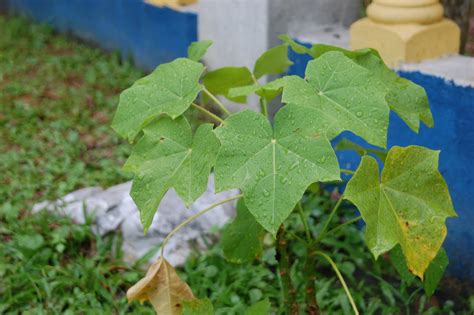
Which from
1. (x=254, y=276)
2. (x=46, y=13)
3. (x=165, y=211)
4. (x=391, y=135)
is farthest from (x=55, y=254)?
(x=46, y=13)

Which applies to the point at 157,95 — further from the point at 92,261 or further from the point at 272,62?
the point at 92,261

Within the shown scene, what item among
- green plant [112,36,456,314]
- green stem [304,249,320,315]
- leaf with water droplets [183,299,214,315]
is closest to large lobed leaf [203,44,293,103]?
green plant [112,36,456,314]

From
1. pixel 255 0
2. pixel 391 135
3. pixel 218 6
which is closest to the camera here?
pixel 391 135

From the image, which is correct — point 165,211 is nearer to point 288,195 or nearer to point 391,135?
point 391,135

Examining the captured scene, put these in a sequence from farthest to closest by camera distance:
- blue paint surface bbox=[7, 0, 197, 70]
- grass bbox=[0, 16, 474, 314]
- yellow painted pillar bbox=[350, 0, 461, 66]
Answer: blue paint surface bbox=[7, 0, 197, 70] → yellow painted pillar bbox=[350, 0, 461, 66] → grass bbox=[0, 16, 474, 314]

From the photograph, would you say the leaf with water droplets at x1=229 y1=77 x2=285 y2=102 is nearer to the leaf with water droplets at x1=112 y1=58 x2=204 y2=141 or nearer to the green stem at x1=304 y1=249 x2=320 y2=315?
the leaf with water droplets at x1=112 y1=58 x2=204 y2=141

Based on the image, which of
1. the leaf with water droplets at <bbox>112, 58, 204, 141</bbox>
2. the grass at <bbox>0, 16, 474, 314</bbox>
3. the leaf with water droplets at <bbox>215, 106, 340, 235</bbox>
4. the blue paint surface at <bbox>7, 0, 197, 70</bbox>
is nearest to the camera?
the leaf with water droplets at <bbox>215, 106, 340, 235</bbox>

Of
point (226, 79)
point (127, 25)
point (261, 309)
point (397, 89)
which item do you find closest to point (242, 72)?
point (226, 79)
